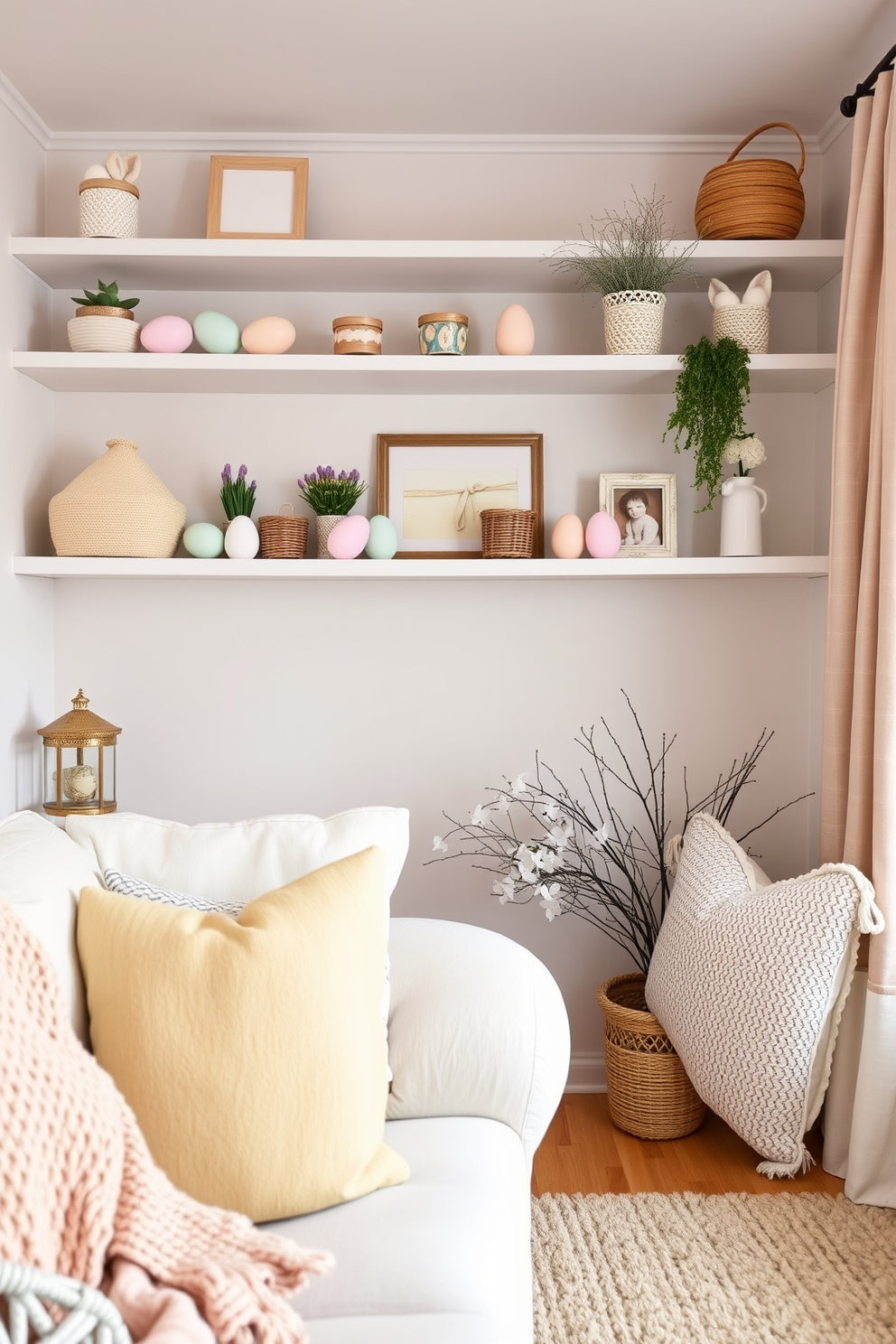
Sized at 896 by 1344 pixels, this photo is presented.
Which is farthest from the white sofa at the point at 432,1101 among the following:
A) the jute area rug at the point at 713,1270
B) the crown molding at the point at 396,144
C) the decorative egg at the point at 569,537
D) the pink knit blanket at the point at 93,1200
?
the crown molding at the point at 396,144

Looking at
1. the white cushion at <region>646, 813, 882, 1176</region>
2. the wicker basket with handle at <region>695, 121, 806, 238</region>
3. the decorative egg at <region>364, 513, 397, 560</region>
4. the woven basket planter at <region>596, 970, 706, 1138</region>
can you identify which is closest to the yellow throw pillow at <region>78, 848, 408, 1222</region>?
the white cushion at <region>646, 813, 882, 1176</region>

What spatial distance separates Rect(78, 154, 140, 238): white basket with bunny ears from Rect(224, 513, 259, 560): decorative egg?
0.72 meters

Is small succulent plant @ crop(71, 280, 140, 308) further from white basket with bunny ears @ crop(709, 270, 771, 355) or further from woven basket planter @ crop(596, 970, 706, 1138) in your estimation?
woven basket planter @ crop(596, 970, 706, 1138)

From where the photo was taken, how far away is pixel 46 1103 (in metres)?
1.16

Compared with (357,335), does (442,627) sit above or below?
below

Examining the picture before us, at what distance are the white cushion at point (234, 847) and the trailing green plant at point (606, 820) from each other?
941 millimetres

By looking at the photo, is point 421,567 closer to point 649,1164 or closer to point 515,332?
point 515,332

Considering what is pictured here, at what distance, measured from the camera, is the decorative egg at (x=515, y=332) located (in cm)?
258

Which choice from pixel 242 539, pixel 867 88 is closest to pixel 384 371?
pixel 242 539

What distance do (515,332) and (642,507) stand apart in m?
0.54

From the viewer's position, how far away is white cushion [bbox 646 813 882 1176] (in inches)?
85.5

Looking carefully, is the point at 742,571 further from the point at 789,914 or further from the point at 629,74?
the point at 629,74

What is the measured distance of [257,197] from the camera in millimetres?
2625

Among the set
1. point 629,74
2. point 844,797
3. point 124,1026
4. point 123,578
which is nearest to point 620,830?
point 844,797
